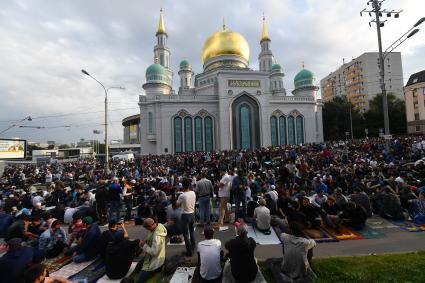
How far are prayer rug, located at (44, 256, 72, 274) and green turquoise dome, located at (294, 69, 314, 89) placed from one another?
42839mm

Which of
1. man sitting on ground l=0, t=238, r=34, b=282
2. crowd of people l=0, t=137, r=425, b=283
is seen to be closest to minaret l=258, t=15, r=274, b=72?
crowd of people l=0, t=137, r=425, b=283

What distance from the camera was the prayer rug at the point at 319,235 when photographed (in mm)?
6155

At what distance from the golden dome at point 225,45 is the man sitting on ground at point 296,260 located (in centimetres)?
3884

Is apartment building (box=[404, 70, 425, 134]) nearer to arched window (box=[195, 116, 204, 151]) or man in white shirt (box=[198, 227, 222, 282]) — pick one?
arched window (box=[195, 116, 204, 151])

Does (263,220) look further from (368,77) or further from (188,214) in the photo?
(368,77)

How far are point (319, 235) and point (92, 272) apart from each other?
17.0 ft

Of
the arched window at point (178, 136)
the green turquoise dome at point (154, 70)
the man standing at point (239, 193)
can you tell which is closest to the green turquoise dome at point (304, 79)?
the arched window at point (178, 136)

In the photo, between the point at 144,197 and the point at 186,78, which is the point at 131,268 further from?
the point at 186,78

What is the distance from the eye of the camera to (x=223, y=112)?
1394 inches

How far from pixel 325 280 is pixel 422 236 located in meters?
3.46

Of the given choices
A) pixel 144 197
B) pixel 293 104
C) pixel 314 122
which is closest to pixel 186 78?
pixel 293 104

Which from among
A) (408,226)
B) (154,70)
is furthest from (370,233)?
(154,70)

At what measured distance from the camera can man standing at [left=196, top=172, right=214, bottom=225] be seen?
689 cm

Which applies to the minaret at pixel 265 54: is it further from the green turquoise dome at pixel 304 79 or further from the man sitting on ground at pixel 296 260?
the man sitting on ground at pixel 296 260
